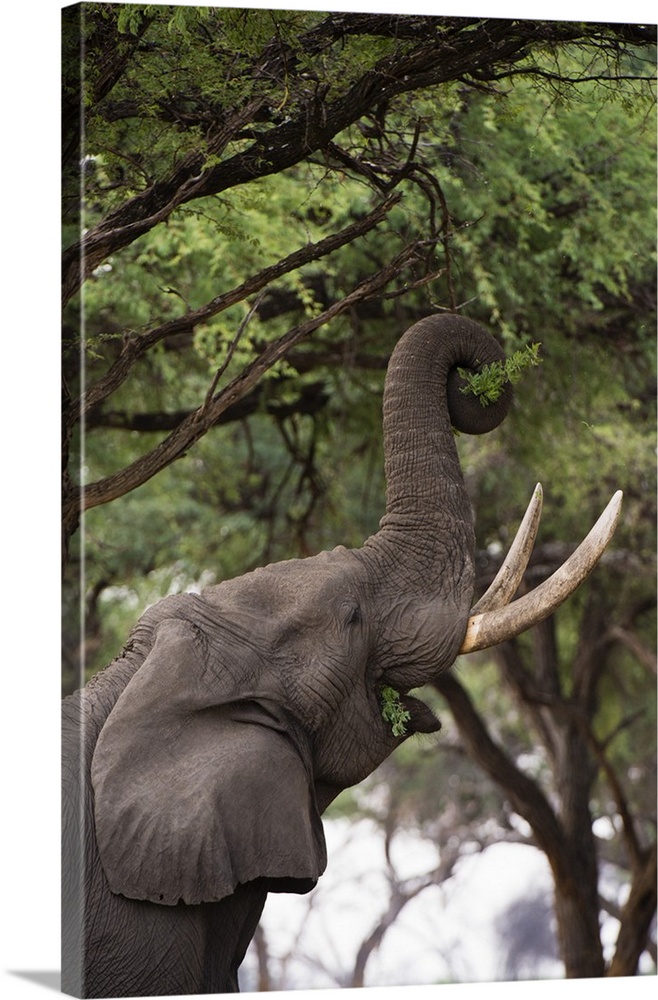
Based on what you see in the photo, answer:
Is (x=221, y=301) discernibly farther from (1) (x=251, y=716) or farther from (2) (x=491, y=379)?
(1) (x=251, y=716)

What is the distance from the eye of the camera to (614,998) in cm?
584

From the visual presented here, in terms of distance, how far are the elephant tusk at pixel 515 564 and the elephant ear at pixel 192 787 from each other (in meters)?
0.67

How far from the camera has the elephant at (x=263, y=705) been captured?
4.27 metres

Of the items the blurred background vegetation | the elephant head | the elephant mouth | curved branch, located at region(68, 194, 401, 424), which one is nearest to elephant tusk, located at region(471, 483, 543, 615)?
the elephant head

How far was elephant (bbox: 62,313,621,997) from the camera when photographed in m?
4.27

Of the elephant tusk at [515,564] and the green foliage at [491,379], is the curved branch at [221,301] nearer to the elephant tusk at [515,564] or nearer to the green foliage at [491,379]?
the green foliage at [491,379]

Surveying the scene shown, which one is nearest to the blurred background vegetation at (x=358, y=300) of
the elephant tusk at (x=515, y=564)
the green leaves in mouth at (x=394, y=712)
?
the green leaves in mouth at (x=394, y=712)

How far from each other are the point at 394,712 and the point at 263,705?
0.40m

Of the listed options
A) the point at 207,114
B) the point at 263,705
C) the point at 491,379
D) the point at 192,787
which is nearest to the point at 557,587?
the point at 491,379

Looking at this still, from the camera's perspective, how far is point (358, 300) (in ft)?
17.6

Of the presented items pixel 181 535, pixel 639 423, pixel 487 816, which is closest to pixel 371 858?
pixel 487 816

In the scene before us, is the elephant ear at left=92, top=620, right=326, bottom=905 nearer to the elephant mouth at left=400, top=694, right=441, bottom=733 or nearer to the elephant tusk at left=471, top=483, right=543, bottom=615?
the elephant mouth at left=400, top=694, right=441, bottom=733

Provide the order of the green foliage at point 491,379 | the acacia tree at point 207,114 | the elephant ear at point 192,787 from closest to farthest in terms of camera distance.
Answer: the elephant ear at point 192,787, the green foliage at point 491,379, the acacia tree at point 207,114
